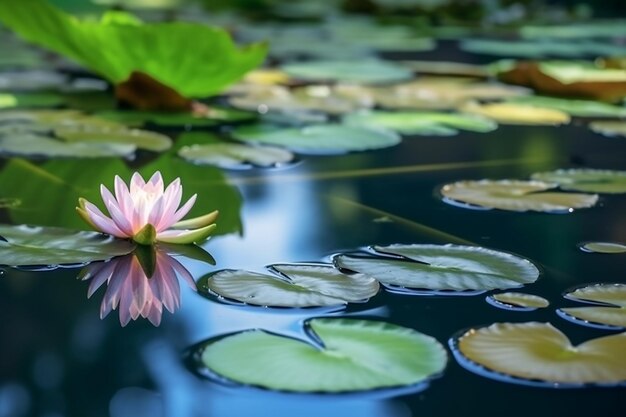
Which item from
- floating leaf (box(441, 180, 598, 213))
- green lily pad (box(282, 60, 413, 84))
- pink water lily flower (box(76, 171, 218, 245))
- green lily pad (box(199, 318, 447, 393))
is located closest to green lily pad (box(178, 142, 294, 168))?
floating leaf (box(441, 180, 598, 213))

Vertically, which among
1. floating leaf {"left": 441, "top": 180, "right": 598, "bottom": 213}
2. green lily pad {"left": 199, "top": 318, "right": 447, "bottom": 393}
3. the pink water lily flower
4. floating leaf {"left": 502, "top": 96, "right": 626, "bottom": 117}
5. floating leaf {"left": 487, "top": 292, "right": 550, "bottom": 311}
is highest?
the pink water lily flower

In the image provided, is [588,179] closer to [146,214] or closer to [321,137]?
[321,137]

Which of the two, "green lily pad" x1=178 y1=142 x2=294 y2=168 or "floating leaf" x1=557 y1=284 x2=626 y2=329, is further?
"green lily pad" x1=178 y1=142 x2=294 y2=168

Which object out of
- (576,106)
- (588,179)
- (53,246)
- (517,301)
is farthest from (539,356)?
(576,106)

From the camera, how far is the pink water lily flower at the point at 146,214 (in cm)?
90

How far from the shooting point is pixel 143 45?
1.61 metres

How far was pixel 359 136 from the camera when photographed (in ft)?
5.01

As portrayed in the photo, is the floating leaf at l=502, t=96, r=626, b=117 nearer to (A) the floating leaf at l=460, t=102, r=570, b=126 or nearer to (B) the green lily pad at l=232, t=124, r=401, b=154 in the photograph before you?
(A) the floating leaf at l=460, t=102, r=570, b=126

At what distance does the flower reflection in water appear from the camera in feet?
2.68

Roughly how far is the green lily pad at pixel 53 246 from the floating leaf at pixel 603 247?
461 mm

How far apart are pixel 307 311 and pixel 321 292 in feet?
0.13

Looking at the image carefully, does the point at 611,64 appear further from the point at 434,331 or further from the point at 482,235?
the point at 434,331

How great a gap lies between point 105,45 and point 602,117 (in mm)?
903

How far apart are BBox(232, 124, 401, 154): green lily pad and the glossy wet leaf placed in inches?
22.8
